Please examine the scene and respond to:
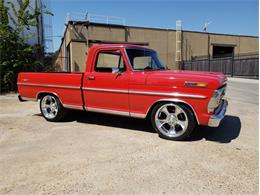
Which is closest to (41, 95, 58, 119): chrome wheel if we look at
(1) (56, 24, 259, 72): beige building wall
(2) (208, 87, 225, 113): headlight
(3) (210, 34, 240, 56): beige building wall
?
(2) (208, 87, 225, 113): headlight

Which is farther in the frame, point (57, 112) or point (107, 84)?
point (57, 112)

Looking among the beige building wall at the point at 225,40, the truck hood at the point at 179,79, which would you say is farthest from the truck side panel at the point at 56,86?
the beige building wall at the point at 225,40

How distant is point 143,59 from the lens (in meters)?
5.58

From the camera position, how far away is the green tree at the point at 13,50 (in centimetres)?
1294

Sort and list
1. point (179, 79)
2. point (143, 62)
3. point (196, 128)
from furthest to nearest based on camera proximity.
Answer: point (196, 128) → point (143, 62) → point (179, 79)

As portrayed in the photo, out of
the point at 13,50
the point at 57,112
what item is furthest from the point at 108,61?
the point at 13,50

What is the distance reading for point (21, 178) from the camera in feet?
10.6

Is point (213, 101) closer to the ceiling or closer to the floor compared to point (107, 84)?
closer to the floor

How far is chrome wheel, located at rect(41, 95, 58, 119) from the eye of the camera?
6.35 meters

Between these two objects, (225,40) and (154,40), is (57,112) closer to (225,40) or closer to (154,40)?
(154,40)

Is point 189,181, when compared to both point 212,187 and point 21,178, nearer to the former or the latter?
point 212,187

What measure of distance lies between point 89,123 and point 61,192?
3327mm

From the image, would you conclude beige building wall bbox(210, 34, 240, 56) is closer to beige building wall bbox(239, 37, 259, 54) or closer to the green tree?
beige building wall bbox(239, 37, 259, 54)

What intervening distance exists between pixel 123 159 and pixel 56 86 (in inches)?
123
